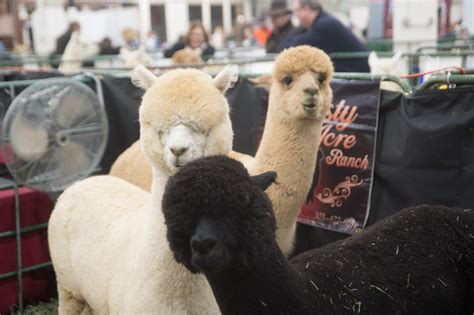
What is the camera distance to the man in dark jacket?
234 inches

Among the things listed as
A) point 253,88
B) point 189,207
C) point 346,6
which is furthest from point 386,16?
point 189,207

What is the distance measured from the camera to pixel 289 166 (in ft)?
10.9

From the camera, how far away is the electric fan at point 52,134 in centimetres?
367

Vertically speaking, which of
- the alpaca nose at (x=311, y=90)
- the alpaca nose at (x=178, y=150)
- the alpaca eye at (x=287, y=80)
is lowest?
the alpaca nose at (x=178, y=150)

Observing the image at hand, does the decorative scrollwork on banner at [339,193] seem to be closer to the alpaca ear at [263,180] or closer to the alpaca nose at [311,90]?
the alpaca nose at [311,90]

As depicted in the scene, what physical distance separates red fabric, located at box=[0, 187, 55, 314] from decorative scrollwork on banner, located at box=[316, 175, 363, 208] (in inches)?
75.8

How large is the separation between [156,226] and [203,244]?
698 millimetres

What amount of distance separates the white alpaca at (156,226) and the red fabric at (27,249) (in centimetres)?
116

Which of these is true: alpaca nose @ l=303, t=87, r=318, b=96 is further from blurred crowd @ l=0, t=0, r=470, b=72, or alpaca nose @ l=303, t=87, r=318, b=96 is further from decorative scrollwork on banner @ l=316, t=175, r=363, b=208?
blurred crowd @ l=0, t=0, r=470, b=72

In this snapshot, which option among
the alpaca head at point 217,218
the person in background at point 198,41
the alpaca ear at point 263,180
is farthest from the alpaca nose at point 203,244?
the person in background at point 198,41

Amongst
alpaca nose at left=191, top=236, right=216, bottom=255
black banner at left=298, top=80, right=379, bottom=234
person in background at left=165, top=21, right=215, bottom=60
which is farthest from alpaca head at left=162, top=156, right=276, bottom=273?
person in background at left=165, top=21, right=215, bottom=60

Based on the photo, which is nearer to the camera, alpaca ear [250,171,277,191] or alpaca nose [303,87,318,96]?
alpaca ear [250,171,277,191]

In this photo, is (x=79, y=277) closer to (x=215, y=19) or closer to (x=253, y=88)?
(x=253, y=88)

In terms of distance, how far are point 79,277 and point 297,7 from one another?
4469mm
